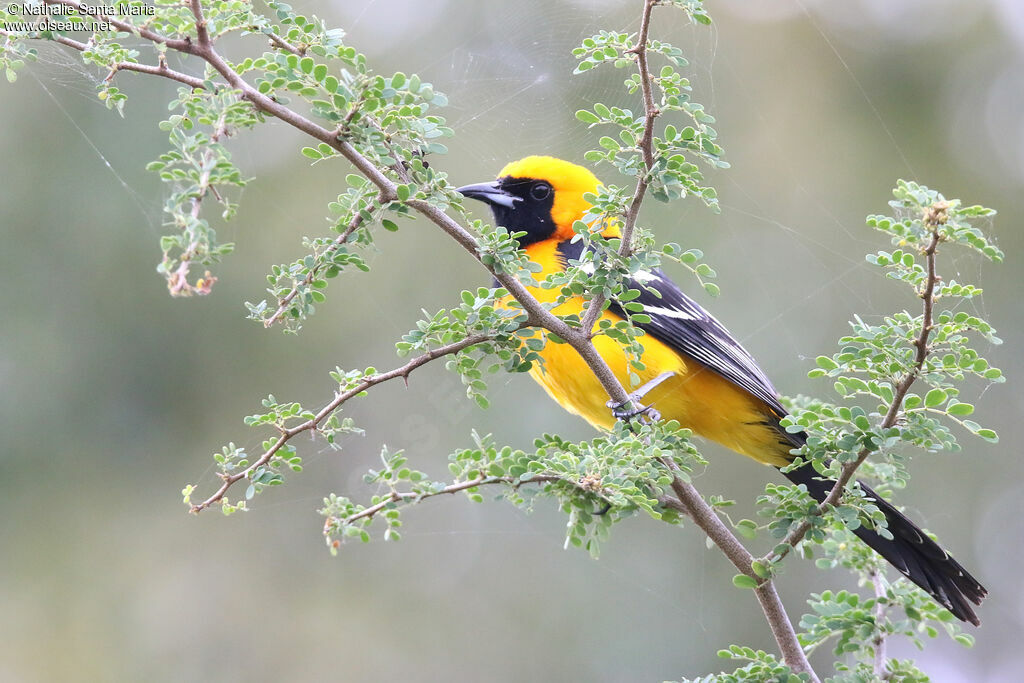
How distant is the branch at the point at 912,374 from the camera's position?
193 centimetres

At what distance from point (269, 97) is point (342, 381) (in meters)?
0.64

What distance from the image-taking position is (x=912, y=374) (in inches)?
81.2

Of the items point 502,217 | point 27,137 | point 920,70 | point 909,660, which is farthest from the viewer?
point 920,70

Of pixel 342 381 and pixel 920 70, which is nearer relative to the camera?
pixel 342 381

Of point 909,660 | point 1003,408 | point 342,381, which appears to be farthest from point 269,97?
point 1003,408

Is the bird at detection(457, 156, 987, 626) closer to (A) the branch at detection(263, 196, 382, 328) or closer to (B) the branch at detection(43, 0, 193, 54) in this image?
(A) the branch at detection(263, 196, 382, 328)

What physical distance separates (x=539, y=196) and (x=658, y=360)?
3.10ft

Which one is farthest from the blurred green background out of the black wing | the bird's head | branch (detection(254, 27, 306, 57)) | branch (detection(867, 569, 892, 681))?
branch (detection(254, 27, 306, 57))

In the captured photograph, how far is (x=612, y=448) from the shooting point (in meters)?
2.28

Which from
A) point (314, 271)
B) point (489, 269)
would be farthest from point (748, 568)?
point (314, 271)

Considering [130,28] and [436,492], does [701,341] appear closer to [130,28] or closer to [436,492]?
[436,492]

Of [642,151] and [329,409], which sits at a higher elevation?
[642,151]

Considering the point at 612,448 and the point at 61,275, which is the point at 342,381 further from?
the point at 61,275

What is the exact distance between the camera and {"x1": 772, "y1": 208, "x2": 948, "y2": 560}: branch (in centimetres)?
193
